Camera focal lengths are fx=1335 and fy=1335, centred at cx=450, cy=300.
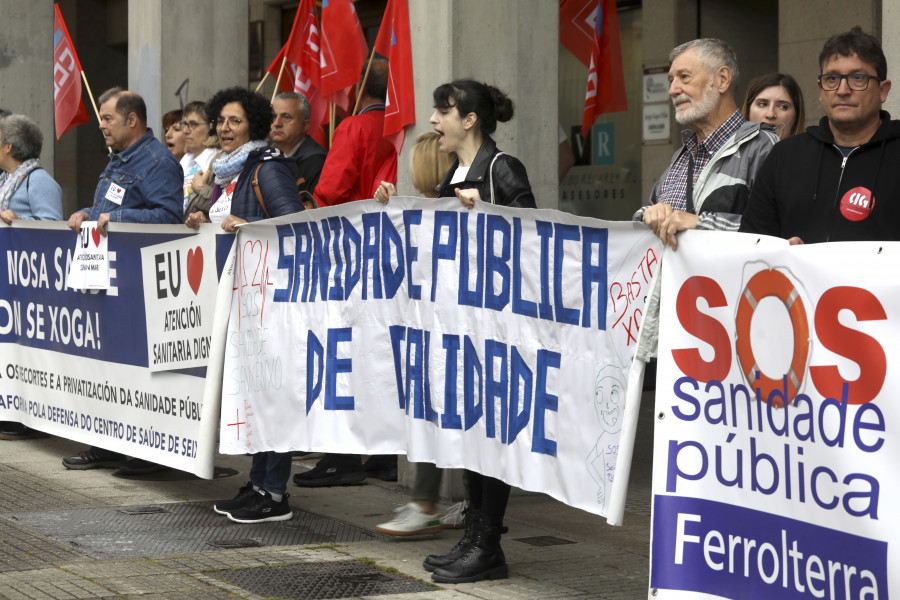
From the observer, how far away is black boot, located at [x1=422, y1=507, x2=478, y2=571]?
5523 millimetres

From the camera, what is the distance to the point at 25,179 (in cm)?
929

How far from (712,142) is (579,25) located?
5.34 meters

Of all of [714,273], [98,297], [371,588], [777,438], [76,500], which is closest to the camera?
[777,438]

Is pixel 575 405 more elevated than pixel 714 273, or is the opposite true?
pixel 714 273

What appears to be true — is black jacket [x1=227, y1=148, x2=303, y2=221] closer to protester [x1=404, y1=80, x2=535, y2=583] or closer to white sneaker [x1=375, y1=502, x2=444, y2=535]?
protester [x1=404, y1=80, x2=535, y2=583]

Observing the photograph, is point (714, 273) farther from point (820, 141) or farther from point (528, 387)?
point (528, 387)

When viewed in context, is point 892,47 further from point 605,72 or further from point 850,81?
point 605,72

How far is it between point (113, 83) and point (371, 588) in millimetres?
17596

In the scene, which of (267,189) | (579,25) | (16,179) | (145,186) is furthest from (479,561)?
(579,25)

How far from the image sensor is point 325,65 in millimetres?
9219

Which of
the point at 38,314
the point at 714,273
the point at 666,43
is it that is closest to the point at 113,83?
the point at 666,43

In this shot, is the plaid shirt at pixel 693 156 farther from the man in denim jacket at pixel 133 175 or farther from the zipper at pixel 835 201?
the man in denim jacket at pixel 133 175

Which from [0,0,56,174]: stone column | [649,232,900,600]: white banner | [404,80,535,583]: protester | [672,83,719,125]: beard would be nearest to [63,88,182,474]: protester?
[404,80,535,583]: protester

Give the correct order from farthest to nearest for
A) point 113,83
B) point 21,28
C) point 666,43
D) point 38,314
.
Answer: point 113,83, point 21,28, point 666,43, point 38,314
